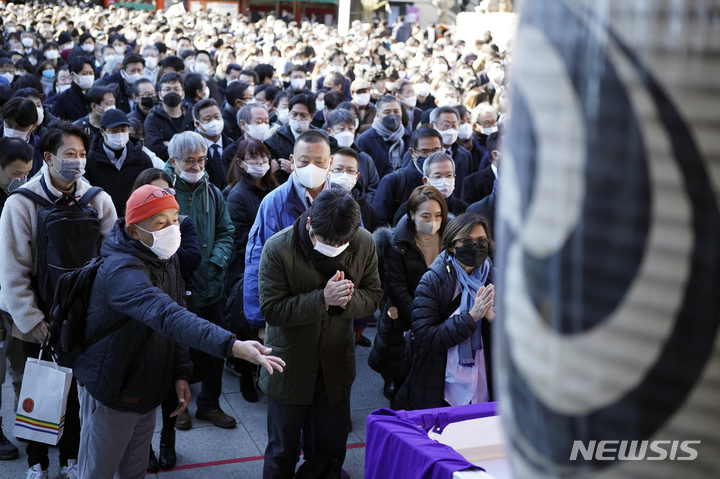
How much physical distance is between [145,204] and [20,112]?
3.12 m

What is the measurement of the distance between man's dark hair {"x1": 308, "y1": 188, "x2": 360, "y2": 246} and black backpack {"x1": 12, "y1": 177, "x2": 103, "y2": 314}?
47.5 inches

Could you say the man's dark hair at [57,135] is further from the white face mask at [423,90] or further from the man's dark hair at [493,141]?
the white face mask at [423,90]

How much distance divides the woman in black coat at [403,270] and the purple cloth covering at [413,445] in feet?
4.64

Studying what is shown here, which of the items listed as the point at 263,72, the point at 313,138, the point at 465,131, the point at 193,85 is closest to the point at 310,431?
the point at 313,138

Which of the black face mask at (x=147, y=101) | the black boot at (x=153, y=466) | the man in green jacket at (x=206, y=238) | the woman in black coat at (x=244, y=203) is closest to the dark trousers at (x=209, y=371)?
the man in green jacket at (x=206, y=238)

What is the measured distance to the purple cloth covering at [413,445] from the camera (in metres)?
2.80

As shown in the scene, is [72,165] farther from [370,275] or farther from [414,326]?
[414,326]

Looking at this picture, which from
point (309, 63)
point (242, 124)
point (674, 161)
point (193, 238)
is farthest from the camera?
point (309, 63)

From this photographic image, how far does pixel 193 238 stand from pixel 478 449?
7.13ft

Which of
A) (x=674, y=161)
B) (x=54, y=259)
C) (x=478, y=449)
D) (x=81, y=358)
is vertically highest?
(x=674, y=161)

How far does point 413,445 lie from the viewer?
296 centimetres

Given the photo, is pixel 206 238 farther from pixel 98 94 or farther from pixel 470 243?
pixel 98 94

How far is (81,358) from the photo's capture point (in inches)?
133

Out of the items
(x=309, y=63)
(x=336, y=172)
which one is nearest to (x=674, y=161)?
(x=336, y=172)
